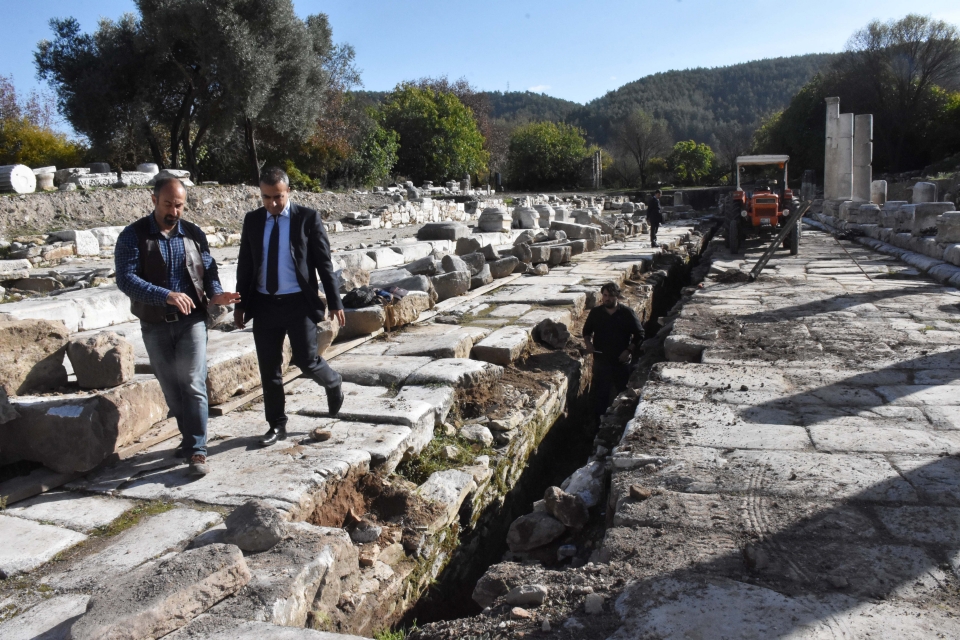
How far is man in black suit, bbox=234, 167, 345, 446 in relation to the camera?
3.77 metres

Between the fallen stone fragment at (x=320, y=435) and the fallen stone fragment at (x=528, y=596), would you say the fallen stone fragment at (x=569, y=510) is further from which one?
the fallen stone fragment at (x=320, y=435)

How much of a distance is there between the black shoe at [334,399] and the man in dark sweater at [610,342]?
3005 millimetres

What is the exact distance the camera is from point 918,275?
34.0 feet

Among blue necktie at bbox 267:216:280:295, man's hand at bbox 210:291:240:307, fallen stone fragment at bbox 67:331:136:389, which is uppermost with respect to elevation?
blue necktie at bbox 267:216:280:295

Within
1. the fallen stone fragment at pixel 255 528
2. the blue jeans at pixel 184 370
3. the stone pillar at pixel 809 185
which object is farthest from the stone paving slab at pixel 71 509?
the stone pillar at pixel 809 185

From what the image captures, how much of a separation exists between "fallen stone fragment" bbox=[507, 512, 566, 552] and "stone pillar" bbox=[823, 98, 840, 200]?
25.1m

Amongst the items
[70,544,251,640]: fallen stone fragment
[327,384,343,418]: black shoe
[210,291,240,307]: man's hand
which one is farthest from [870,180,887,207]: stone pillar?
[70,544,251,640]: fallen stone fragment

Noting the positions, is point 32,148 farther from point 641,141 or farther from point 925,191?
point 641,141

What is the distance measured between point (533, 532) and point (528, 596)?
97 cm

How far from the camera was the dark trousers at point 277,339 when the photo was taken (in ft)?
12.5

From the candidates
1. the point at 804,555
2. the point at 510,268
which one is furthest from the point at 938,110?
the point at 804,555

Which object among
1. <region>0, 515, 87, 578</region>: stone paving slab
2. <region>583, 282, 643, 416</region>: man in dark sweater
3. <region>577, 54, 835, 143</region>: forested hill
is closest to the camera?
<region>0, 515, 87, 578</region>: stone paving slab

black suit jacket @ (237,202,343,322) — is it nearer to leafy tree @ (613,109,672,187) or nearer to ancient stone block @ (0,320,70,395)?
ancient stone block @ (0,320,70,395)

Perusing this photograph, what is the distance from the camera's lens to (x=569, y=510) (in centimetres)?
356
